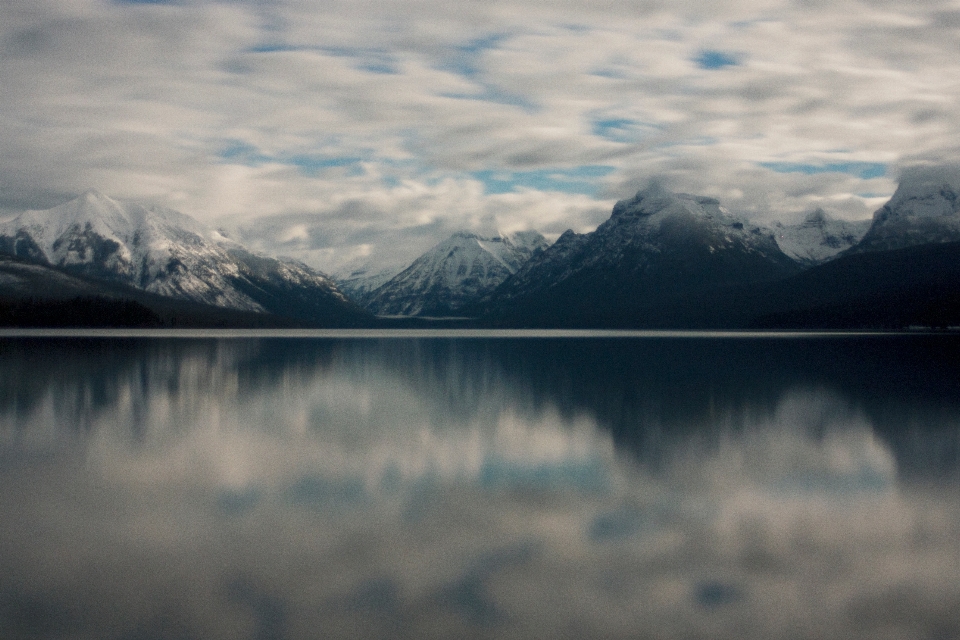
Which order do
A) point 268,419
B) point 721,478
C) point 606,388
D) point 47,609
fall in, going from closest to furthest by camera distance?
point 47,609
point 721,478
point 268,419
point 606,388

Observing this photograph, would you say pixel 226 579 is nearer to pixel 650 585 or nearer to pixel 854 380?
pixel 650 585

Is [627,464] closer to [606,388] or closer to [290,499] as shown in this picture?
[290,499]

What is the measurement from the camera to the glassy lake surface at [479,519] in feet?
50.6

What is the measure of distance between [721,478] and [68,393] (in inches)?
1600

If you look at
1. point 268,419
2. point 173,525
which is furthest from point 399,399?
point 173,525

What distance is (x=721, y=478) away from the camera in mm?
27469

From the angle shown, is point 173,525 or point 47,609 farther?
point 173,525

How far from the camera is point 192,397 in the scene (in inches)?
2016

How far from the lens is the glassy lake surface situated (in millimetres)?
15422

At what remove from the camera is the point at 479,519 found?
873 inches

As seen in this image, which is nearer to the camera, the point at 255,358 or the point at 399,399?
the point at 399,399

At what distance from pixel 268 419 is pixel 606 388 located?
83.0 feet

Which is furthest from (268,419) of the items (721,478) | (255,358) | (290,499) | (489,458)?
(255,358)

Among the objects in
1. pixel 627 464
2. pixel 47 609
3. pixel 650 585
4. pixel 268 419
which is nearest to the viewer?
pixel 47 609
